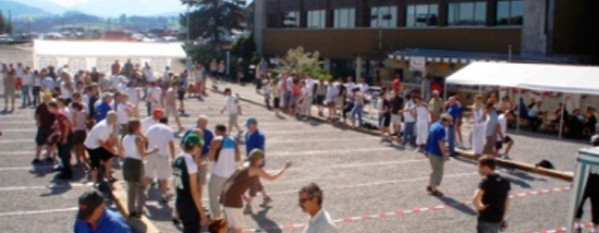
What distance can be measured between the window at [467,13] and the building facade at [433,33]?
→ 0.16 ft

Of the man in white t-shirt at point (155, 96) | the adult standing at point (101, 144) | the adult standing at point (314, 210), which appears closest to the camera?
the adult standing at point (314, 210)

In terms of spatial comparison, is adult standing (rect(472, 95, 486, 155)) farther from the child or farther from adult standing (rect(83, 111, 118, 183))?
the child

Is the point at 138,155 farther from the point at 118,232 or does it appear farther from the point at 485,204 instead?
the point at 485,204

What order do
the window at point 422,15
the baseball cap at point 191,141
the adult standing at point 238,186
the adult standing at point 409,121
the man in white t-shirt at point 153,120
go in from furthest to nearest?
1. the window at point 422,15
2. the adult standing at point 409,121
3. the man in white t-shirt at point 153,120
4. the adult standing at point 238,186
5. the baseball cap at point 191,141

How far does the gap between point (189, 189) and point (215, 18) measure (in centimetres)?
5147

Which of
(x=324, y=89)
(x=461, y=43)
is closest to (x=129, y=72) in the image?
(x=324, y=89)

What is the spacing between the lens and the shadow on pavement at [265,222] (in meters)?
10.2

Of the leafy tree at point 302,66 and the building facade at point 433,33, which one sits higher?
the building facade at point 433,33

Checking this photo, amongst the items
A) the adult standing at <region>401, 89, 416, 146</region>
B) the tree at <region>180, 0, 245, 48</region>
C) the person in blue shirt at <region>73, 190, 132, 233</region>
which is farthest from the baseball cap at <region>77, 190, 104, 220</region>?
the tree at <region>180, 0, 245, 48</region>

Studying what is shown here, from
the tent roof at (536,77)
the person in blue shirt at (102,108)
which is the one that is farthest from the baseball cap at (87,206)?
the tent roof at (536,77)

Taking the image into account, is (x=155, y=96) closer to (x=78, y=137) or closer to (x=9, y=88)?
(x=78, y=137)

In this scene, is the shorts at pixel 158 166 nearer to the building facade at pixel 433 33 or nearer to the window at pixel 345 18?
the building facade at pixel 433 33

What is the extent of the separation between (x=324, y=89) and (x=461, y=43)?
10123mm

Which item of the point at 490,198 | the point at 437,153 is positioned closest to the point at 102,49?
the point at 437,153
